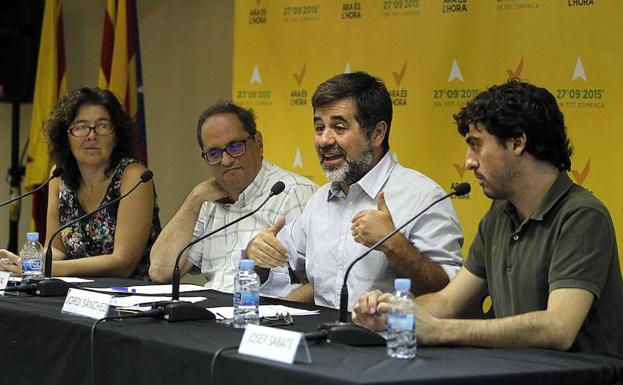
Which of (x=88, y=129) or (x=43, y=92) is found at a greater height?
(x=43, y=92)

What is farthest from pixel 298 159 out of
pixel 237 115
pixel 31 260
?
pixel 31 260

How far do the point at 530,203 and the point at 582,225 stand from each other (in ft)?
0.63

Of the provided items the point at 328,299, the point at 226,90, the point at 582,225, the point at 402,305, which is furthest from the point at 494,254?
the point at 226,90

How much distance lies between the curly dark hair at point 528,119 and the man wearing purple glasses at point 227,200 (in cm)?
125

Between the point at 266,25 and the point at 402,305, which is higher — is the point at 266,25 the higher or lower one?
the higher one

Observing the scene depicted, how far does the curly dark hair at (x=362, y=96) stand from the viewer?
322 centimetres

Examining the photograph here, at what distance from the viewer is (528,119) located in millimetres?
2494

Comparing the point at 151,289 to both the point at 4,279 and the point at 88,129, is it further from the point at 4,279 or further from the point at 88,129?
the point at 88,129

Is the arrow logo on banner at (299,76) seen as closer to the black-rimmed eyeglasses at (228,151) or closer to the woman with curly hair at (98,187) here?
the woman with curly hair at (98,187)

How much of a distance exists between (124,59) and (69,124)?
152 centimetres

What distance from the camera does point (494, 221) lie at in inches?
104

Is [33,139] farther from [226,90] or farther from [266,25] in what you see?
[266,25]

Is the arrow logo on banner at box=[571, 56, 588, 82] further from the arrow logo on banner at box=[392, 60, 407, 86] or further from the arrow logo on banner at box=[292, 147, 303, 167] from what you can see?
the arrow logo on banner at box=[292, 147, 303, 167]

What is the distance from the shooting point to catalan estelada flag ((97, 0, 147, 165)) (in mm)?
5617
